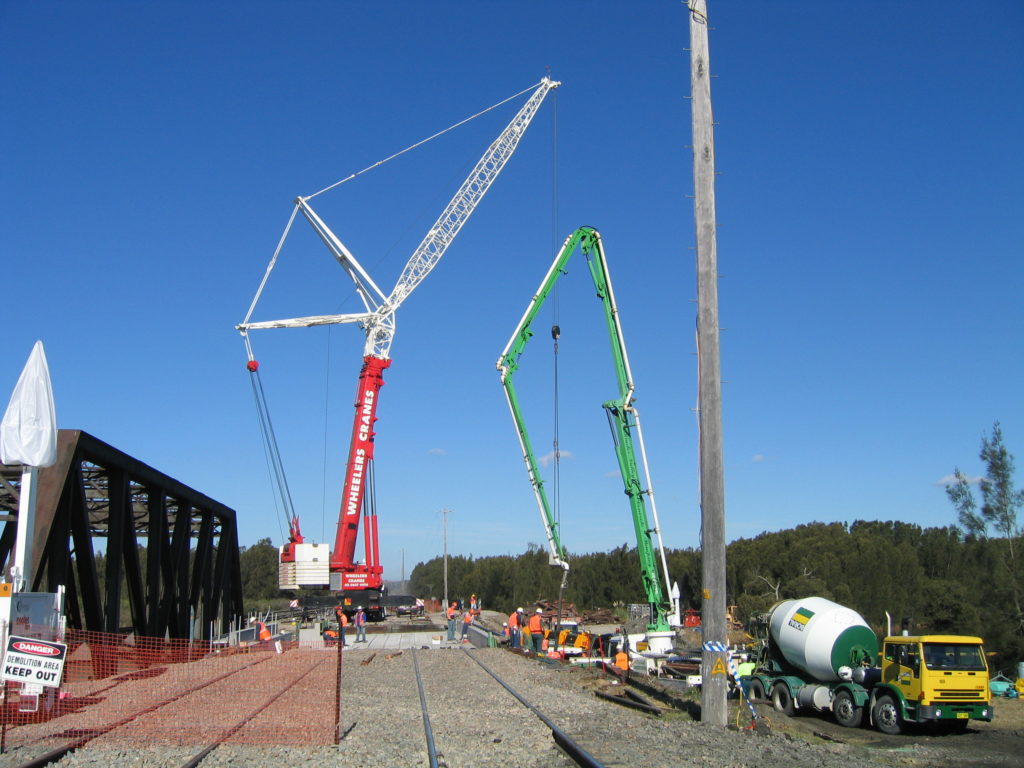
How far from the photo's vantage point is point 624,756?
12297 millimetres

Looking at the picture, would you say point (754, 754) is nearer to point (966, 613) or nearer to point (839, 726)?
point (839, 726)

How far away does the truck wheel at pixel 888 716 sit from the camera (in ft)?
58.5

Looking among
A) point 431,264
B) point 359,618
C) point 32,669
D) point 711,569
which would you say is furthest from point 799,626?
point 431,264

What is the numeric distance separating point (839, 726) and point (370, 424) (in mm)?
26941

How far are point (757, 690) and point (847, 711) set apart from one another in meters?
3.01

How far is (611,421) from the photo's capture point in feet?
118

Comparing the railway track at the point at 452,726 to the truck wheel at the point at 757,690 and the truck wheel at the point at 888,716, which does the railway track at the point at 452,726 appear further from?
the truck wheel at the point at 888,716

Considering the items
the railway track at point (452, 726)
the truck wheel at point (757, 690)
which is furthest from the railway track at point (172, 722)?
the truck wheel at point (757, 690)

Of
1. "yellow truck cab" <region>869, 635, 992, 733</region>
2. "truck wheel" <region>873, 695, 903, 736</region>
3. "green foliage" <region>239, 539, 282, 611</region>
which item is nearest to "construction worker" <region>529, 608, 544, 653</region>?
"truck wheel" <region>873, 695, 903, 736</region>

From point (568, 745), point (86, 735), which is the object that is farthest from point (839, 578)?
A: point (86, 735)

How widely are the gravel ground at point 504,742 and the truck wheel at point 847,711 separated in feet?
8.01

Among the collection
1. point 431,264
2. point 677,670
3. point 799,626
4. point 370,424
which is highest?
point 431,264

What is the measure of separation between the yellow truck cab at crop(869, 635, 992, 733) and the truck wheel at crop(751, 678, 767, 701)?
3317 mm

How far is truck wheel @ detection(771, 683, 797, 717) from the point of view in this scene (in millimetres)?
20359
